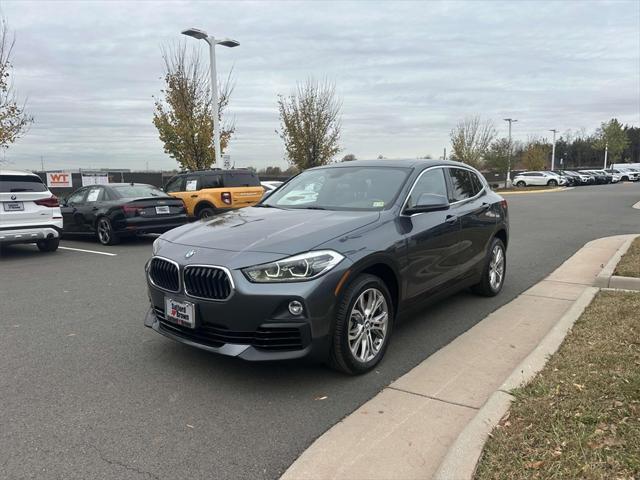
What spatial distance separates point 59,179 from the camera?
76.6 feet

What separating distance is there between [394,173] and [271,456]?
9.80ft

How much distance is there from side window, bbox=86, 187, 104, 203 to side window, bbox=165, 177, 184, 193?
9.01 ft

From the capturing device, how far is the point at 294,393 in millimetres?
3740

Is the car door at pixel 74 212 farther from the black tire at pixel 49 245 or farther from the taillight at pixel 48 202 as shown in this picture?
the taillight at pixel 48 202

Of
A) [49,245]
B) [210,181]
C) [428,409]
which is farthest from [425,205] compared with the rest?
[210,181]

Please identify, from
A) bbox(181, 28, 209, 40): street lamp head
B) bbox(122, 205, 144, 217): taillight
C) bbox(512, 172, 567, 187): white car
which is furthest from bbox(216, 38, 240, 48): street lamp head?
bbox(512, 172, 567, 187): white car

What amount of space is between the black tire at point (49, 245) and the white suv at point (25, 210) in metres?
0.40

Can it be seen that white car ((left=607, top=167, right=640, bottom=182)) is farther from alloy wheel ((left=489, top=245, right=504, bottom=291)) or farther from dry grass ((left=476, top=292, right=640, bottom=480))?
dry grass ((left=476, top=292, right=640, bottom=480))

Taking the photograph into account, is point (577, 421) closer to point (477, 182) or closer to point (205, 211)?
point (477, 182)

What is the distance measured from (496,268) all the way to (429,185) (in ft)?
6.59

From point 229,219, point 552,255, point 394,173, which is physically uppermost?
point 394,173

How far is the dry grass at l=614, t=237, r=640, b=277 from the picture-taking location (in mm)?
6613

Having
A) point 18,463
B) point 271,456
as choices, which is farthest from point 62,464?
point 271,456

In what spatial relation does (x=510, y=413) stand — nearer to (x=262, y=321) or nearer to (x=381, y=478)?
(x=381, y=478)
